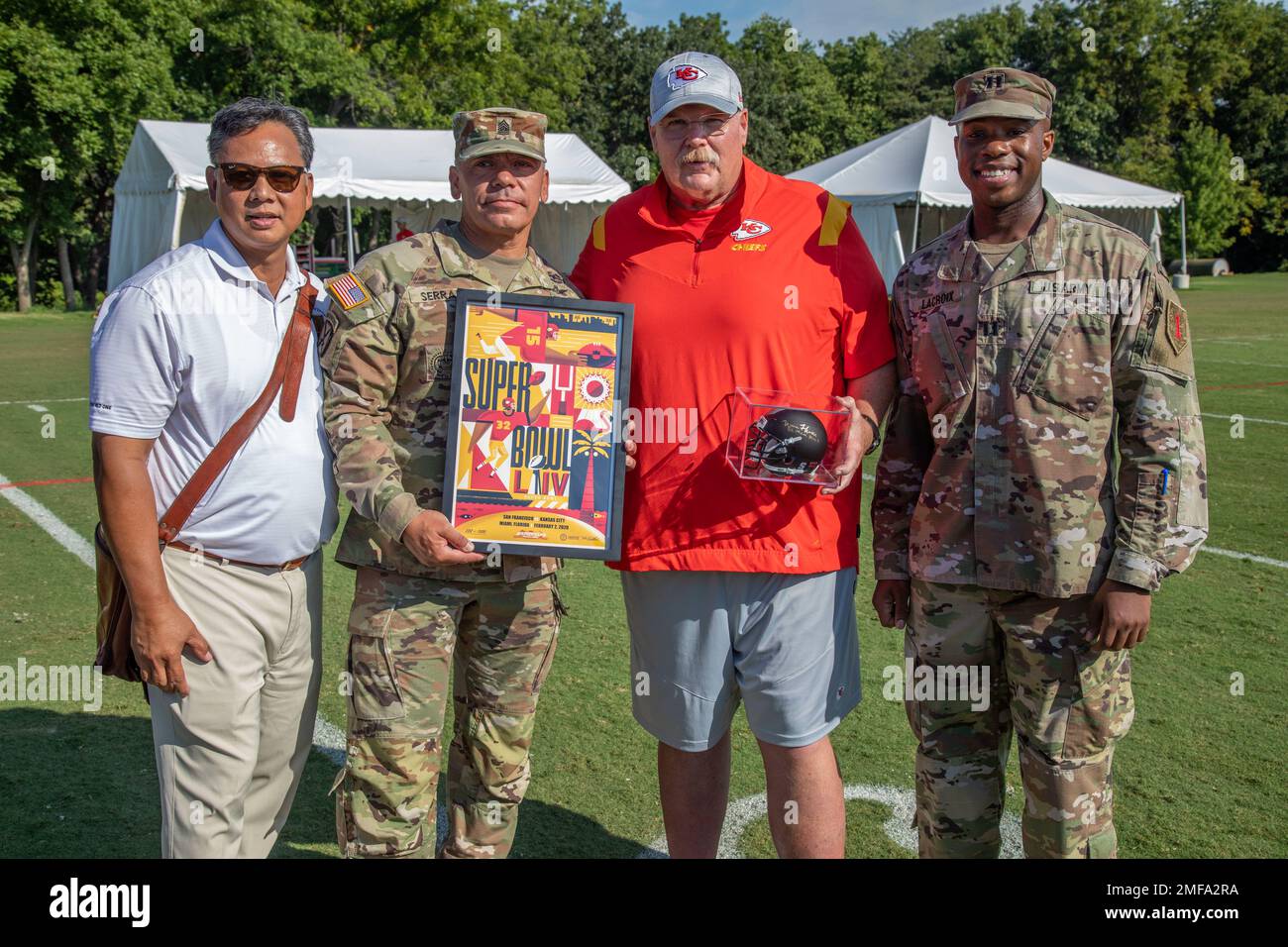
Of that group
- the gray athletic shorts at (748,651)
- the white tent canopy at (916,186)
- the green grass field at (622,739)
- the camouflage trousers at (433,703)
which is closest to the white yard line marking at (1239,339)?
the white tent canopy at (916,186)

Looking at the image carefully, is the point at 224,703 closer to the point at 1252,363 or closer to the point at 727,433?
the point at 727,433

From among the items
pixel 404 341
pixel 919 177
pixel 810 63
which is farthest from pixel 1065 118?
pixel 404 341

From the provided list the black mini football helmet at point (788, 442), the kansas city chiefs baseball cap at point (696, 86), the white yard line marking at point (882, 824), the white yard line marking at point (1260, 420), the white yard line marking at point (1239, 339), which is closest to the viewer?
the black mini football helmet at point (788, 442)

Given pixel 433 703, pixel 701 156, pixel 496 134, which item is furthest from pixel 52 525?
pixel 701 156

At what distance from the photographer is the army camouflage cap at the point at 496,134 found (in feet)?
10.1

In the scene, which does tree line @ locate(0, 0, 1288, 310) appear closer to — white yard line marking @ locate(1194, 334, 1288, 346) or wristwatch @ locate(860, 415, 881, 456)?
white yard line marking @ locate(1194, 334, 1288, 346)

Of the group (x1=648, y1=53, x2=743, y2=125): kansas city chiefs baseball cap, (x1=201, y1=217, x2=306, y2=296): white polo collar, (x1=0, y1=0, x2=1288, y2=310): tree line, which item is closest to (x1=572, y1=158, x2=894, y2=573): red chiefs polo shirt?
(x1=648, y1=53, x2=743, y2=125): kansas city chiefs baseball cap

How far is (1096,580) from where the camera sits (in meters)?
3.01

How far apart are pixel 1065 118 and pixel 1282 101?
701 inches

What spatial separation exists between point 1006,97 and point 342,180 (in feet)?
64.7

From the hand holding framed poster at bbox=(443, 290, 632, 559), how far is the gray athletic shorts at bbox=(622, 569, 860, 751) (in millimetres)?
293

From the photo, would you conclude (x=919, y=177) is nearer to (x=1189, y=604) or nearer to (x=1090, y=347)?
(x=1189, y=604)

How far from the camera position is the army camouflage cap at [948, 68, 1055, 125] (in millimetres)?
3004

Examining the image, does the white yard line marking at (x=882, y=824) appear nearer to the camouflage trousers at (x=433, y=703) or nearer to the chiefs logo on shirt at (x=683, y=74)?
the camouflage trousers at (x=433, y=703)
